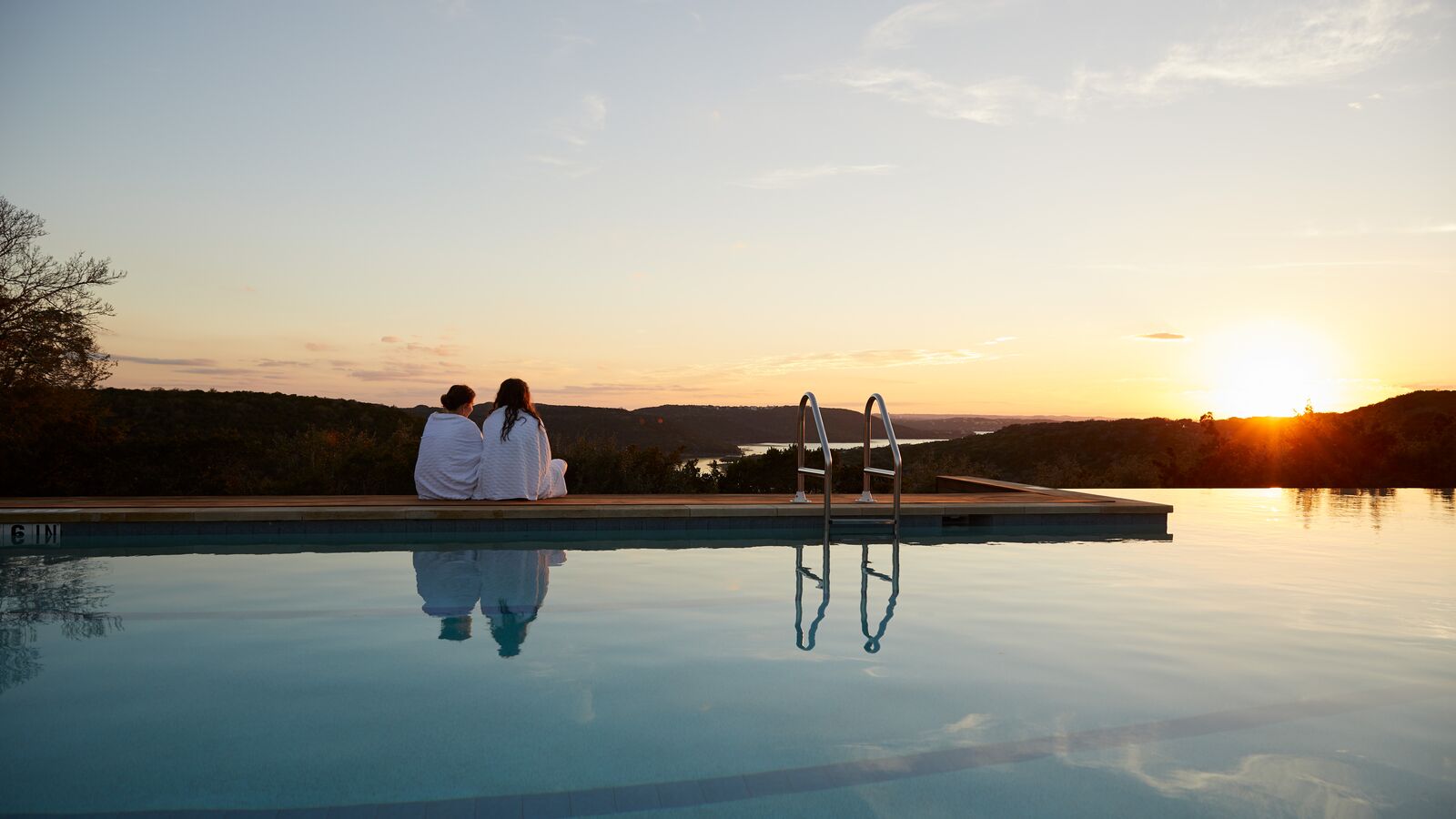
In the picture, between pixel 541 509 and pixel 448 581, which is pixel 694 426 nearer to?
pixel 541 509

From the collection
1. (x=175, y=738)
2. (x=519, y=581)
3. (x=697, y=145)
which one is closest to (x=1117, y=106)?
(x=697, y=145)

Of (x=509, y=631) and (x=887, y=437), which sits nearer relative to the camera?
(x=509, y=631)

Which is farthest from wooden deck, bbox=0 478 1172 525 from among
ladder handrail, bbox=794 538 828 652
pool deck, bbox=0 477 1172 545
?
ladder handrail, bbox=794 538 828 652

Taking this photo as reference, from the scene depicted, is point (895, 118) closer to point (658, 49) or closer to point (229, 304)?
point (658, 49)

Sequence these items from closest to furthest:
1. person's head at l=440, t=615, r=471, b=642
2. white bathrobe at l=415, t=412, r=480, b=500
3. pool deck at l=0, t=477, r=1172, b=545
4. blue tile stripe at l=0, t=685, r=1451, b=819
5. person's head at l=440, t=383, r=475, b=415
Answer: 1. blue tile stripe at l=0, t=685, r=1451, b=819
2. person's head at l=440, t=615, r=471, b=642
3. pool deck at l=0, t=477, r=1172, b=545
4. white bathrobe at l=415, t=412, r=480, b=500
5. person's head at l=440, t=383, r=475, b=415

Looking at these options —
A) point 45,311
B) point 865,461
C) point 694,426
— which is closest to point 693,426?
point 694,426

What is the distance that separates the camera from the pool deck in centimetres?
723

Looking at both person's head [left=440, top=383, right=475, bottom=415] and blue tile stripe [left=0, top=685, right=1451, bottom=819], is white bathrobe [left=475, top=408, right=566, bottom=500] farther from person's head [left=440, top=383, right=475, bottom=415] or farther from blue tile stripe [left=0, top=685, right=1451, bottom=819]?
blue tile stripe [left=0, top=685, right=1451, bottom=819]

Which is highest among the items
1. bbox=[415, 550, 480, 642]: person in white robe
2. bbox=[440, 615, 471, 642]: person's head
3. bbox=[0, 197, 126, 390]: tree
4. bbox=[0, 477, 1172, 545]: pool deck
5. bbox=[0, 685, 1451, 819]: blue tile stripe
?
bbox=[0, 197, 126, 390]: tree

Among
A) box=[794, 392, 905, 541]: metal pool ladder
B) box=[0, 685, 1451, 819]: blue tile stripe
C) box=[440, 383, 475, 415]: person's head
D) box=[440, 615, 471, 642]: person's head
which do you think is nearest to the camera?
box=[0, 685, 1451, 819]: blue tile stripe

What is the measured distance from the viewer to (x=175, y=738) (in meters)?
2.94

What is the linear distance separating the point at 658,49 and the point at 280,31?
4.66 meters

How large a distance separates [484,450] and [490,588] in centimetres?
265

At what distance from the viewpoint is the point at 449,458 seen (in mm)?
7957
